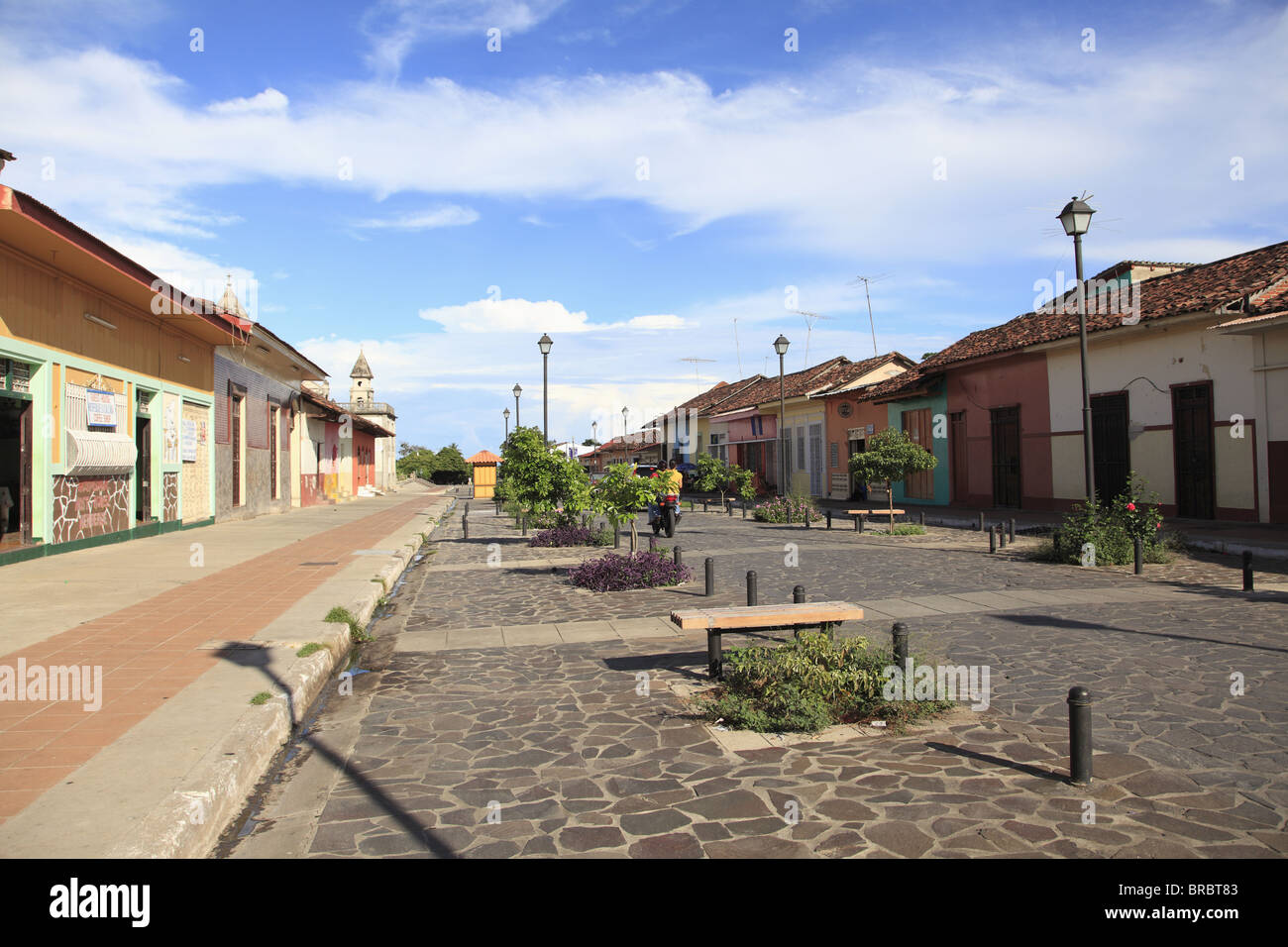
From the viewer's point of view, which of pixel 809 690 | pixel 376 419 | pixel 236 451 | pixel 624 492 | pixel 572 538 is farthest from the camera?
pixel 376 419

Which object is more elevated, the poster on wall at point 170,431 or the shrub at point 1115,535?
the poster on wall at point 170,431

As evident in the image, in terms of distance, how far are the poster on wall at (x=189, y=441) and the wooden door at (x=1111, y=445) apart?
20950 mm

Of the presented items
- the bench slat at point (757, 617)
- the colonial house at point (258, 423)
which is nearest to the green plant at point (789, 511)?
the colonial house at point (258, 423)

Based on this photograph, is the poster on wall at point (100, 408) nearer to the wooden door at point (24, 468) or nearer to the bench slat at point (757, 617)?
the wooden door at point (24, 468)


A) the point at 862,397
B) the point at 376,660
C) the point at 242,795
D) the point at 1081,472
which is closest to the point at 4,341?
the point at 376,660

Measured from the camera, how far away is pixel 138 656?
677 cm

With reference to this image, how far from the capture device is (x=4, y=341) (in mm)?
11727

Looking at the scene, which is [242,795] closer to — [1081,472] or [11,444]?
[11,444]

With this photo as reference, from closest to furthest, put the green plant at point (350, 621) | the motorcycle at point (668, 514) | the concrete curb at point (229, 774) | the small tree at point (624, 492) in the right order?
the concrete curb at point (229, 774) < the green plant at point (350, 621) < the small tree at point (624, 492) < the motorcycle at point (668, 514)

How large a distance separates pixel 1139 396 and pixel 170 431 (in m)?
21.8

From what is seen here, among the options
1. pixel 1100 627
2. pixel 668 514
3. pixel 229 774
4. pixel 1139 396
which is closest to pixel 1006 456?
pixel 1139 396

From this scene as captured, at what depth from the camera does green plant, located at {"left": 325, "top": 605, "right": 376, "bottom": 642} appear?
28.1 feet

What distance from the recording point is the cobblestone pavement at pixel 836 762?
374 centimetres

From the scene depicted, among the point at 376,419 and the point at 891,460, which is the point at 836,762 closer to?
the point at 891,460
